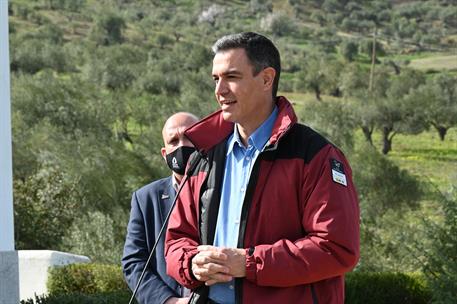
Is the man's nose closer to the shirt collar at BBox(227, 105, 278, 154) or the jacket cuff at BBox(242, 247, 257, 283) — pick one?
the shirt collar at BBox(227, 105, 278, 154)

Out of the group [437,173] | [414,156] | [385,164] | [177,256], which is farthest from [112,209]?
[414,156]

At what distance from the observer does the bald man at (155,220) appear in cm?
348

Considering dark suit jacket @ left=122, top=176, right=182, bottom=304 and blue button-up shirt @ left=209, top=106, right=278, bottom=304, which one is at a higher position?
blue button-up shirt @ left=209, top=106, right=278, bottom=304

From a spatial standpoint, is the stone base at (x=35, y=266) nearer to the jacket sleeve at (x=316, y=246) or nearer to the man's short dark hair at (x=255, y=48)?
the man's short dark hair at (x=255, y=48)

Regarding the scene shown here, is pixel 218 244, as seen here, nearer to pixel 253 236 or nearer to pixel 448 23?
pixel 253 236

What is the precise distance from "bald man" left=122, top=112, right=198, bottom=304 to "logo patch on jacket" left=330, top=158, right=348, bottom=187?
1.02 meters

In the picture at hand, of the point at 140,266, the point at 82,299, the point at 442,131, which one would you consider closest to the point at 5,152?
the point at 82,299

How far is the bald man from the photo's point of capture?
3480mm

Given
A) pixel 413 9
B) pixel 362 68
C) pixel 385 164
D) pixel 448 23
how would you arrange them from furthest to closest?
pixel 413 9
pixel 448 23
pixel 362 68
pixel 385 164

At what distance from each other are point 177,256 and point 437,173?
1451 inches

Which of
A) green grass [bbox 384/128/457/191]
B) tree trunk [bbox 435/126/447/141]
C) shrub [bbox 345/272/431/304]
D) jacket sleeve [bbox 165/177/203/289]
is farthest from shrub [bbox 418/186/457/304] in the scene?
tree trunk [bbox 435/126/447/141]

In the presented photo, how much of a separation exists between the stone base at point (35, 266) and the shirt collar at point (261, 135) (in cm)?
689

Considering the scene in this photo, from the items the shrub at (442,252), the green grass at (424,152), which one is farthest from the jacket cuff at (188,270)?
the green grass at (424,152)

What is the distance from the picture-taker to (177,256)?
2.79 m
